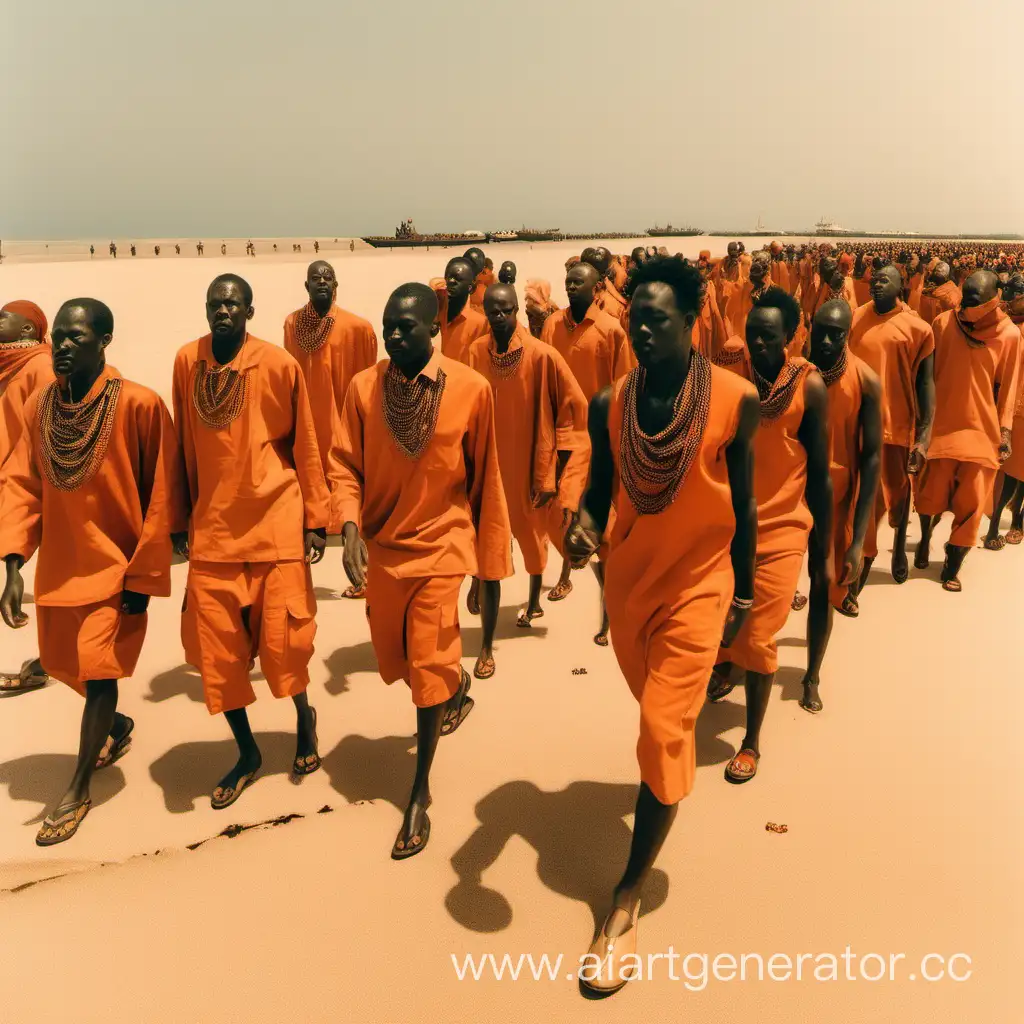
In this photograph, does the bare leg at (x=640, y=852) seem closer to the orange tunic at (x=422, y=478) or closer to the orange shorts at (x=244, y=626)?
the orange tunic at (x=422, y=478)

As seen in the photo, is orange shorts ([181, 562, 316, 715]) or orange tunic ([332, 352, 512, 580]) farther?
orange shorts ([181, 562, 316, 715])

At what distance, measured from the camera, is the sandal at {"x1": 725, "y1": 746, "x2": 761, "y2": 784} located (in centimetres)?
415

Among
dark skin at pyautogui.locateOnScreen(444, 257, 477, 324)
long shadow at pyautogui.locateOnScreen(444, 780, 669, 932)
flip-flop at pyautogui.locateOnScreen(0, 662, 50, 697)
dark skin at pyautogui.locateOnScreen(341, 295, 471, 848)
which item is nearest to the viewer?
long shadow at pyautogui.locateOnScreen(444, 780, 669, 932)

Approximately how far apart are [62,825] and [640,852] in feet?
8.52

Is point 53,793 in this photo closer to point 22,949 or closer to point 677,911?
point 22,949

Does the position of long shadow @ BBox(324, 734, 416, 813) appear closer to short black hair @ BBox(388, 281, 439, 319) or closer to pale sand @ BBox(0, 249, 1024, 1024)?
pale sand @ BBox(0, 249, 1024, 1024)

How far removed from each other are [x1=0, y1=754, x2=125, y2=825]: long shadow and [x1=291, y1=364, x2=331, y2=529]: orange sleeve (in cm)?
163

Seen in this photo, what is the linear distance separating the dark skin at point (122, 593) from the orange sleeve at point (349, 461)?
108 centimetres

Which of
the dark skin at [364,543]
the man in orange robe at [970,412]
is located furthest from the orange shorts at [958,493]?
the dark skin at [364,543]

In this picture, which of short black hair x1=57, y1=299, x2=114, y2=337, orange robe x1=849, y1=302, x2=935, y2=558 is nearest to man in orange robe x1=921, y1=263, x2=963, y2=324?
orange robe x1=849, y1=302, x2=935, y2=558

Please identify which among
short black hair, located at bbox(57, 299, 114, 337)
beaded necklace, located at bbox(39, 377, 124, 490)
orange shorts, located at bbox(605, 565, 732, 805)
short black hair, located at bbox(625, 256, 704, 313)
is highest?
short black hair, located at bbox(625, 256, 704, 313)

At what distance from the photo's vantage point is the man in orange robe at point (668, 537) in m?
2.93

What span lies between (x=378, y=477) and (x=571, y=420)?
6.78 feet

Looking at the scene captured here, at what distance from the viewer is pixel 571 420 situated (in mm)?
5574
